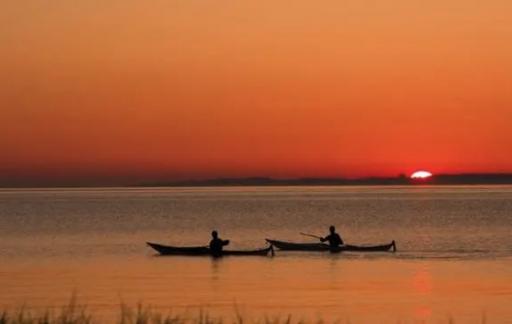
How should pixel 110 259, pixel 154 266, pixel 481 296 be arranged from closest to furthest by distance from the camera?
pixel 481 296
pixel 154 266
pixel 110 259

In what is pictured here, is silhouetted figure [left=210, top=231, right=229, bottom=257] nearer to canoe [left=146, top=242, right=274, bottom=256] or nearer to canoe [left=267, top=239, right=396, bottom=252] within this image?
canoe [left=146, top=242, right=274, bottom=256]

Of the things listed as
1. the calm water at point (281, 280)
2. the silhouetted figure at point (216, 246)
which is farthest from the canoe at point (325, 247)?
the silhouetted figure at point (216, 246)

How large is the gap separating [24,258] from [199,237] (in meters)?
26.0

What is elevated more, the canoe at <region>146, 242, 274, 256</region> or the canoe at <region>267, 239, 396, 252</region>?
the canoe at <region>267, 239, 396, 252</region>

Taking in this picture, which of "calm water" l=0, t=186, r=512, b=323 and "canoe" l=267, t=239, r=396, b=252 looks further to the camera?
"canoe" l=267, t=239, r=396, b=252

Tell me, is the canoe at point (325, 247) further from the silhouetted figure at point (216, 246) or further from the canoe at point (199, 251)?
the silhouetted figure at point (216, 246)

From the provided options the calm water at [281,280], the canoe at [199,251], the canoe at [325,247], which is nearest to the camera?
the calm water at [281,280]

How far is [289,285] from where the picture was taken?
36969 mm

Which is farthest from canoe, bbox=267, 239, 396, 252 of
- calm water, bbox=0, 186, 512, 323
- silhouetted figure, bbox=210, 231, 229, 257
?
silhouetted figure, bbox=210, 231, 229, 257

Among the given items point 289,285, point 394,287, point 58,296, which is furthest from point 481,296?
point 58,296

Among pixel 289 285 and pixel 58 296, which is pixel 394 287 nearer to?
pixel 289 285

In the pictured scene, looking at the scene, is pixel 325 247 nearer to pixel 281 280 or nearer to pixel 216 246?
pixel 216 246

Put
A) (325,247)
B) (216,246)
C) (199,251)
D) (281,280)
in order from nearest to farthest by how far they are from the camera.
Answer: (281,280), (216,246), (199,251), (325,247)

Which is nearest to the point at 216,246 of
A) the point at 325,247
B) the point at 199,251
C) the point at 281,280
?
the point at 199,251
